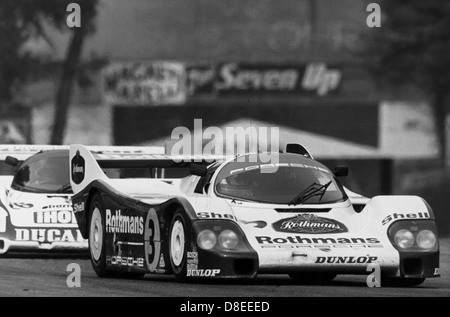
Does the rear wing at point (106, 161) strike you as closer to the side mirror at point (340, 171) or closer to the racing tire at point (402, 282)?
the side mirror at point (340, 171)

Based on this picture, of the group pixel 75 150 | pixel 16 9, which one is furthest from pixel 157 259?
pixel 16 9

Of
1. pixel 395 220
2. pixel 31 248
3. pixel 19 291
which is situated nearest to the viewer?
pixel 19 291

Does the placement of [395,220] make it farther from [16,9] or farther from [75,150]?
[16,9]

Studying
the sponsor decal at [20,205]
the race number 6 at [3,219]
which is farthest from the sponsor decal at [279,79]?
the race number 6 at [3,219]

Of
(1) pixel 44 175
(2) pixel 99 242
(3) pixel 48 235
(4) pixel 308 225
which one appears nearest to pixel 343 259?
(4) pixel 308 225

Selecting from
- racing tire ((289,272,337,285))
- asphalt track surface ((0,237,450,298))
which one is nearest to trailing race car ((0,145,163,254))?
asphalt track surface ((0,237,450,298))

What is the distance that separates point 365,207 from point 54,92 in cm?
3280

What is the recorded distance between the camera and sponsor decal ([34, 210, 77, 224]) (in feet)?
52.2

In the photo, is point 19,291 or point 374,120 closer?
point 19,291

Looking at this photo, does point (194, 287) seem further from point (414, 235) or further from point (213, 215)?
point (414, 235)

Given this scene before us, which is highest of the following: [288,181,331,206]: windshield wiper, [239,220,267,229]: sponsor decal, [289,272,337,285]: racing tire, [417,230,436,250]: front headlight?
[288,181,331,206]: windshield wiper

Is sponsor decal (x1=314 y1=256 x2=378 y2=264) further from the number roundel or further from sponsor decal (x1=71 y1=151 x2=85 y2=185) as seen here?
sponsor decal (x1=71 y1=151 x2=85 y2=185)

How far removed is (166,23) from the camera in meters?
55.5

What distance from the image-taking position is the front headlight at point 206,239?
36.4ft
